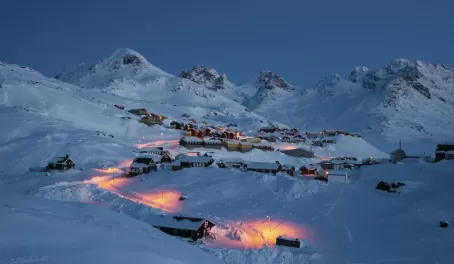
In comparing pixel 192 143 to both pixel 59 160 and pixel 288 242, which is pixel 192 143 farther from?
pixel 288 242

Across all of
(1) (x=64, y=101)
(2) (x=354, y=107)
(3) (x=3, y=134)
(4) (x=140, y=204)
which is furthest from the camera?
(2) (x=354, y=107)

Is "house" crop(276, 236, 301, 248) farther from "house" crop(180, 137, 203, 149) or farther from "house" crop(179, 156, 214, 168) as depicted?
"house" crop(180, 137, 203, 149)

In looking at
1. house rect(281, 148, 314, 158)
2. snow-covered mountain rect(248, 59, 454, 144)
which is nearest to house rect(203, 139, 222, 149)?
house rect(281, 148, 314, 158)

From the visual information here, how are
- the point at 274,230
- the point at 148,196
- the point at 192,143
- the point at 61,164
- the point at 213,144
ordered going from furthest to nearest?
the point at 213,144 → the point at 192,143 → the point at 61,164 → the point at 148,196 → the point at 274,230

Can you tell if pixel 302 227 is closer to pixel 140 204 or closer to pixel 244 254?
pixel 244 254

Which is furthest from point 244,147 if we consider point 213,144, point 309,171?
point 309,171

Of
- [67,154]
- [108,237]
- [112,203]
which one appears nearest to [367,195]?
[112,203]
